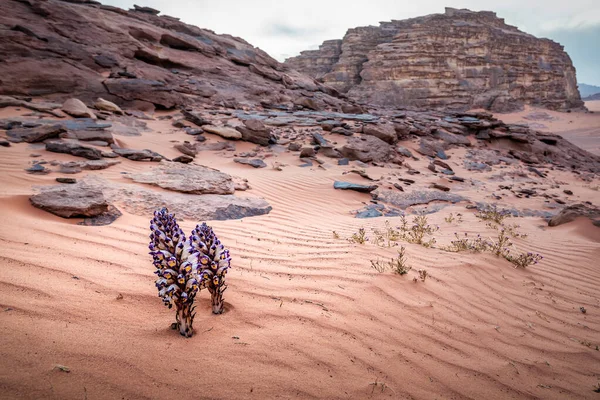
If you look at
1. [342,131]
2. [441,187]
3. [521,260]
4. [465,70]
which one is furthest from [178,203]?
[465,70]

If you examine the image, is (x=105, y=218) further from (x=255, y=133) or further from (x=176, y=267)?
(x=255, y=133)

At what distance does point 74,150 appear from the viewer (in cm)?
596

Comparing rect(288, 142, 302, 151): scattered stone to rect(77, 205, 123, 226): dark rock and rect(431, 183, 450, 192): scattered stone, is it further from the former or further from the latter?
rect(77, 205, 123, 226): dark rock

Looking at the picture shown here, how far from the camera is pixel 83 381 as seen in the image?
1.29 meters

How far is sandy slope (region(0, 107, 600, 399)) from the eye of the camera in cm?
144

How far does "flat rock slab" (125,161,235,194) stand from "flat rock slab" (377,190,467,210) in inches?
138

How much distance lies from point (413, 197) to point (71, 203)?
253 inches

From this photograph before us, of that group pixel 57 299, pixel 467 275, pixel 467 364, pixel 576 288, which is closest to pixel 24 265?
pixel 57 299

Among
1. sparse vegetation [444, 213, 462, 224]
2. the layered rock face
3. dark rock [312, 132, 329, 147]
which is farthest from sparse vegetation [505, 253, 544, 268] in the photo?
the layered rock face

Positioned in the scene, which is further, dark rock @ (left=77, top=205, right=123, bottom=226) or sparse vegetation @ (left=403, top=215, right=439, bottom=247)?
sparse vegetation @ (left=403, top=215, right=439, bottom=247)

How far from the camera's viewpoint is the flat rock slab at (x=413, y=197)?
22.4 ft

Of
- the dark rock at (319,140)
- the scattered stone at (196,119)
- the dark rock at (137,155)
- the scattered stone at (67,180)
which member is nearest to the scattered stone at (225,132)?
the scattered stone at (196,119)

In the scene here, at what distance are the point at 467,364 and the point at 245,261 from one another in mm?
1906

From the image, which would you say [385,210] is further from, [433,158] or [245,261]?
[433,158]
